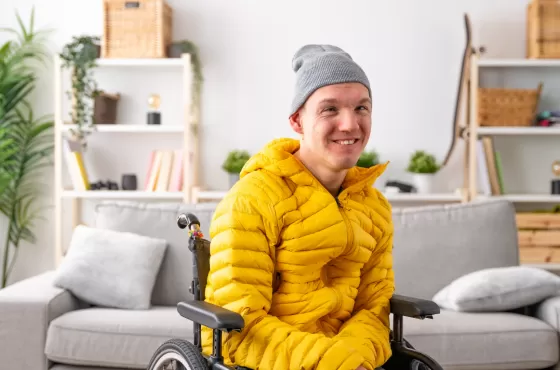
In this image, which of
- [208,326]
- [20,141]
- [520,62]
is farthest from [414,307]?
[20,141]

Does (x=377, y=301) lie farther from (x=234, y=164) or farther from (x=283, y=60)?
(x=283, y=60)

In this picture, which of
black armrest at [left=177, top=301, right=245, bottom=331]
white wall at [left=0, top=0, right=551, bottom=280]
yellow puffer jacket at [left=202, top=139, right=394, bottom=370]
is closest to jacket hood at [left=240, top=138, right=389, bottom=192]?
yellow puffer jacket at [left=202, top=139, right=394, bottom=370]

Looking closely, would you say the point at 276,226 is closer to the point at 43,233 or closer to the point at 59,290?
the point at 59,290

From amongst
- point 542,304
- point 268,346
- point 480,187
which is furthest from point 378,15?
point 268,346

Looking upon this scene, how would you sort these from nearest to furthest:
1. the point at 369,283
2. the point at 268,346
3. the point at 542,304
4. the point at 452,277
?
the point at 268,346, the point at 369,283, the point at 542,304, the point at 452,277

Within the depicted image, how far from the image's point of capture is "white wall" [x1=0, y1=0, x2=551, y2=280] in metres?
4.68

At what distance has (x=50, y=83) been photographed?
4.83 m

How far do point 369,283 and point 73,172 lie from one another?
2.99 m

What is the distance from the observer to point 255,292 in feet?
5.30

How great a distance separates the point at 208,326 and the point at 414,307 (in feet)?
1.74

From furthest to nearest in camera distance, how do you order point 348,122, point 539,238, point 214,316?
point 539,238 → point 348,122 → point 214,316

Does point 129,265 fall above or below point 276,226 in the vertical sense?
Answer: below

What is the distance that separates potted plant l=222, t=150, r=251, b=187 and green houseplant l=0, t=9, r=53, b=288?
1.13 meters

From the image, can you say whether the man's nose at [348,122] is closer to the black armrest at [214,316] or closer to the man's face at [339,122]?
the man's face at [339,122]
